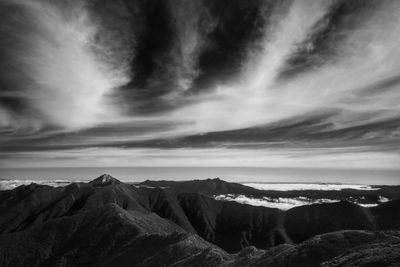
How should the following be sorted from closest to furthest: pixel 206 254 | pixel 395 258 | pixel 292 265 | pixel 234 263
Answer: pixel 395 258 < pixel 292 265 < pixel 234 263 < pixel 206 254

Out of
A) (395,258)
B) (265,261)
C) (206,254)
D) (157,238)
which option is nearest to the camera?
(395,258)

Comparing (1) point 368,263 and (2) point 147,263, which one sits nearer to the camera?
(1) point 368,263

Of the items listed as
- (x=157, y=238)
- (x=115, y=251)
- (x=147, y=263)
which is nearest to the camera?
(x=147, y=263)

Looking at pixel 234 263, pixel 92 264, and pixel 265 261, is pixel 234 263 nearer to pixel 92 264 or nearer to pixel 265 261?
pixel 265 261

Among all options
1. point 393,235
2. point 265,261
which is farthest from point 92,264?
point 393,235

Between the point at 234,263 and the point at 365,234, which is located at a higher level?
the point at 365,234

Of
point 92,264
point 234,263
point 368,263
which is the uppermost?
point 368,263

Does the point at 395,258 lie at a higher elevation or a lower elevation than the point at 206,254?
higher

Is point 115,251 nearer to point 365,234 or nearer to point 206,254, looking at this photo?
point 206,254

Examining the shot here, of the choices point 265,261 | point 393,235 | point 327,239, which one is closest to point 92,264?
point 265,261
